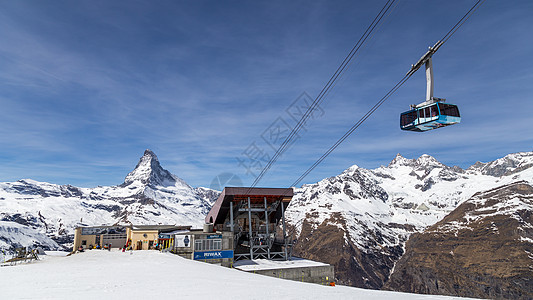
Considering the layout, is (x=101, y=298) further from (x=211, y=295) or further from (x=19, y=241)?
(x=19, y=241)

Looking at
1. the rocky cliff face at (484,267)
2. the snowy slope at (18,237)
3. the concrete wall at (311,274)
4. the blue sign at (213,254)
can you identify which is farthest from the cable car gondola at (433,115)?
the snowy slope at (18,237)

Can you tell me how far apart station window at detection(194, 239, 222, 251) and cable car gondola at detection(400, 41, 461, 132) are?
94.9 feet

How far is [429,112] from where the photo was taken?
21203 mm

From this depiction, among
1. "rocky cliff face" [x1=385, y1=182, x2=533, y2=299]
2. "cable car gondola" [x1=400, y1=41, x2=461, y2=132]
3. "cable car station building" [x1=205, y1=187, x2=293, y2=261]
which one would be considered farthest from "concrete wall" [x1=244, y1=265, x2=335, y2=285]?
"rocky cliff face" [x1=385, y1=182, x2=533, y2=299]

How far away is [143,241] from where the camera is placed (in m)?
46.6

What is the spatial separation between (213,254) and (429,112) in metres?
32.3

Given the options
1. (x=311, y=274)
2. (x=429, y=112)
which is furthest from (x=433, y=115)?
(x=311, y=274)

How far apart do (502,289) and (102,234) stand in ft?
592

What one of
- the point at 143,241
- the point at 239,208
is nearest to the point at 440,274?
the point at 239,208

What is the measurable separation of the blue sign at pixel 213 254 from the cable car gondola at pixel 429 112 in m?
29.3

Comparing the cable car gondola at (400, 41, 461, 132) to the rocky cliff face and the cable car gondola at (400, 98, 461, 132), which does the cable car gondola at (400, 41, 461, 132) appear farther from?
the rocky cliff face

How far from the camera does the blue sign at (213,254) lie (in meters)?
39.5

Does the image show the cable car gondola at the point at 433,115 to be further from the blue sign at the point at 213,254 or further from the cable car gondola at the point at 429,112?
the blue sign at the point at 213,254

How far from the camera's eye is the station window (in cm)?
4003
